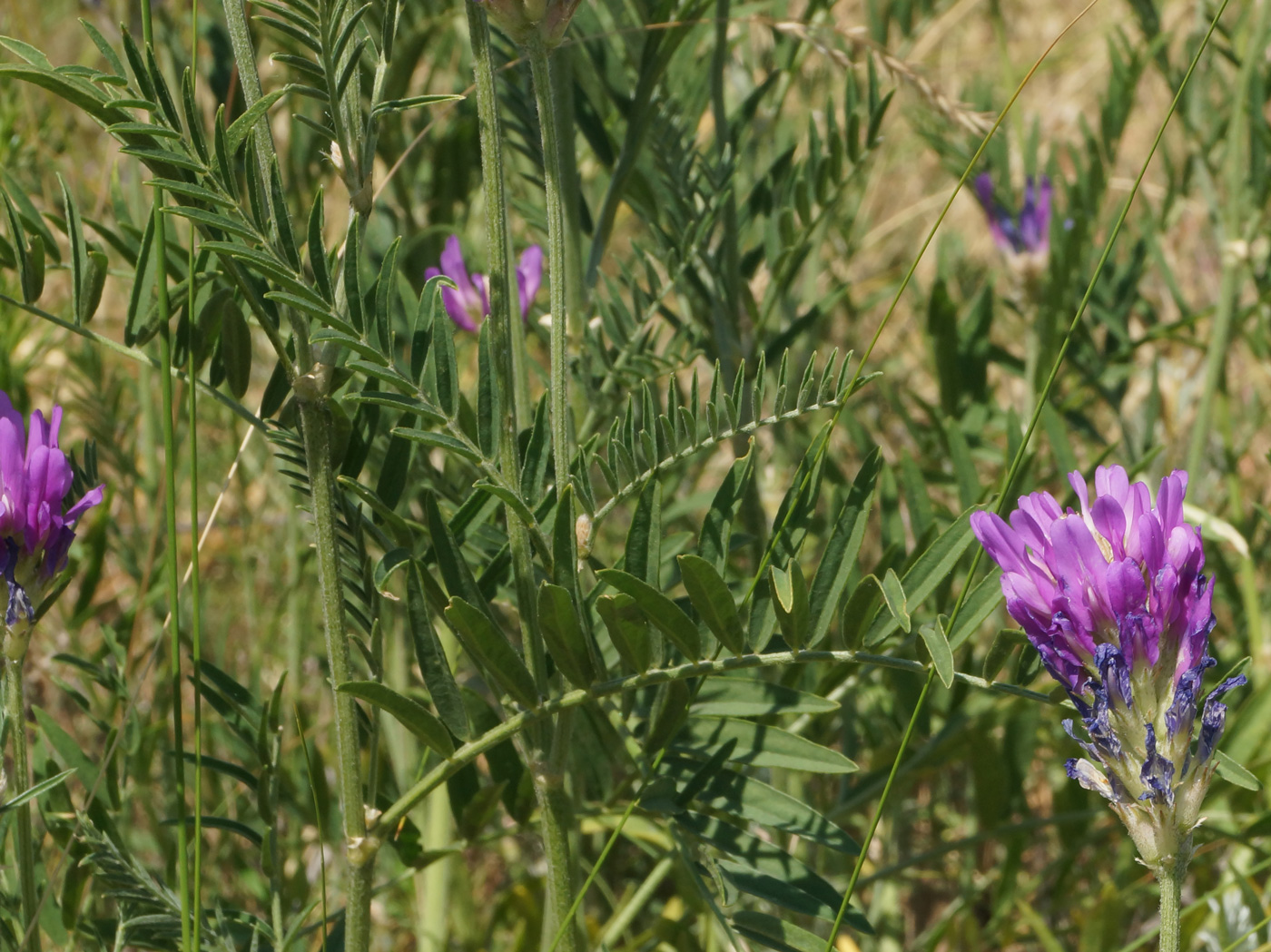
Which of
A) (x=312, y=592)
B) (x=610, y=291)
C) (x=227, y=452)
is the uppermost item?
(x=610, y=291)

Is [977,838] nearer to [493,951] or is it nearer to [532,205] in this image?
[493,951]

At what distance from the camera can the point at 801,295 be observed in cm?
169

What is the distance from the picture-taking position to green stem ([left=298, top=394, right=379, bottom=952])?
0.77 meters

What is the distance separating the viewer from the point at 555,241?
747 millimetres

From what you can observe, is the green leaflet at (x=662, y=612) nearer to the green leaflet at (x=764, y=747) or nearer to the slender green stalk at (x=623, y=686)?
the slender green stalk at (x=623, y=686)

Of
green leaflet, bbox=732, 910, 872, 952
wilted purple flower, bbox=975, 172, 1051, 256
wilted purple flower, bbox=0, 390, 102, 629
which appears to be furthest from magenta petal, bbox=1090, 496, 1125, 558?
wilted purple flower, bbox=975, 172, 1051, 256

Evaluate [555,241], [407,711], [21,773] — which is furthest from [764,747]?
[21,773]

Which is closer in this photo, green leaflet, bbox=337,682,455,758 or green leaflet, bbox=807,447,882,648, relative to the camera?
green leaflet, bbox=337,682,455,758

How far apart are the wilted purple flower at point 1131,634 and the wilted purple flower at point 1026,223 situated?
970 millimetres

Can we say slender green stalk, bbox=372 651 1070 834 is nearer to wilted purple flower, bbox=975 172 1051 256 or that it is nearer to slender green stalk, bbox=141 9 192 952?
slender green stalk, bbox=141 9 192 952

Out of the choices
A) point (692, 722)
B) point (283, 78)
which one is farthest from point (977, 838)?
point (283, 78)

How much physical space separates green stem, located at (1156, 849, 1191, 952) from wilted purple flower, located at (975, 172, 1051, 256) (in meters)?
1.06

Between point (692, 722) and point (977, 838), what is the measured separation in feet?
1.22

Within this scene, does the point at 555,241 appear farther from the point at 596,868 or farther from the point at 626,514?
the point at 626,514
